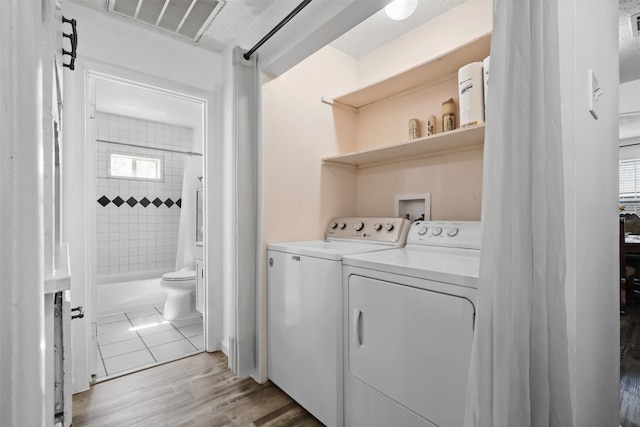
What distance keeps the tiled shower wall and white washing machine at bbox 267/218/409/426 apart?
327 cm

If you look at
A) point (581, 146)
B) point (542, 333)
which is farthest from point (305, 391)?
point (581, 146)

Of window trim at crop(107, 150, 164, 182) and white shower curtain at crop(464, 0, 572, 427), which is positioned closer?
white shower curtain at crop(464, 0, 572, 427)

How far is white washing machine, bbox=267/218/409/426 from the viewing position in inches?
57.3

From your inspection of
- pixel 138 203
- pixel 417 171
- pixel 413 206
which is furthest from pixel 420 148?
pixel 138 203

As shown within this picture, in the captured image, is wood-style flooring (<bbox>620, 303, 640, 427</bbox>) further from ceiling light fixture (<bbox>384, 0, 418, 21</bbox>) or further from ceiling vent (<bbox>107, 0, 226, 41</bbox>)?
ceiling vent (<bbox>107, 0, 226, 41</bbox>)

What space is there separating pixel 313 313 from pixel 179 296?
1.99 m

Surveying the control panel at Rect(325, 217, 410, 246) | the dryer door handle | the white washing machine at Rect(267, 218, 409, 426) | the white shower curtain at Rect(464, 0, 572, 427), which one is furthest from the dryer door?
the control panel at Rect(325, 217, 410, 246)

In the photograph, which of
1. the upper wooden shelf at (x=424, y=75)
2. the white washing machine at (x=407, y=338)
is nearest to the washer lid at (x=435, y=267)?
the white washing machine at (x=407, y=338)

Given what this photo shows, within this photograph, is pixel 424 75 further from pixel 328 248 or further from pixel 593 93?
pixel 328 248

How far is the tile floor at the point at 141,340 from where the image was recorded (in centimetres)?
214

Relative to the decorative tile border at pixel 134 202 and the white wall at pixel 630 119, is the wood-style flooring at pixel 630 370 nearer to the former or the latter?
the white wall at pixel 630 119

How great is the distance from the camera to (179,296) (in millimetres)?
2967

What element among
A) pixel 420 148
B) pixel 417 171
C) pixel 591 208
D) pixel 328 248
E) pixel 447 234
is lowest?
pixel 328 248

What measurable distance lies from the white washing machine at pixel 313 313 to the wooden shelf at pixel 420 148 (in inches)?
18.0
